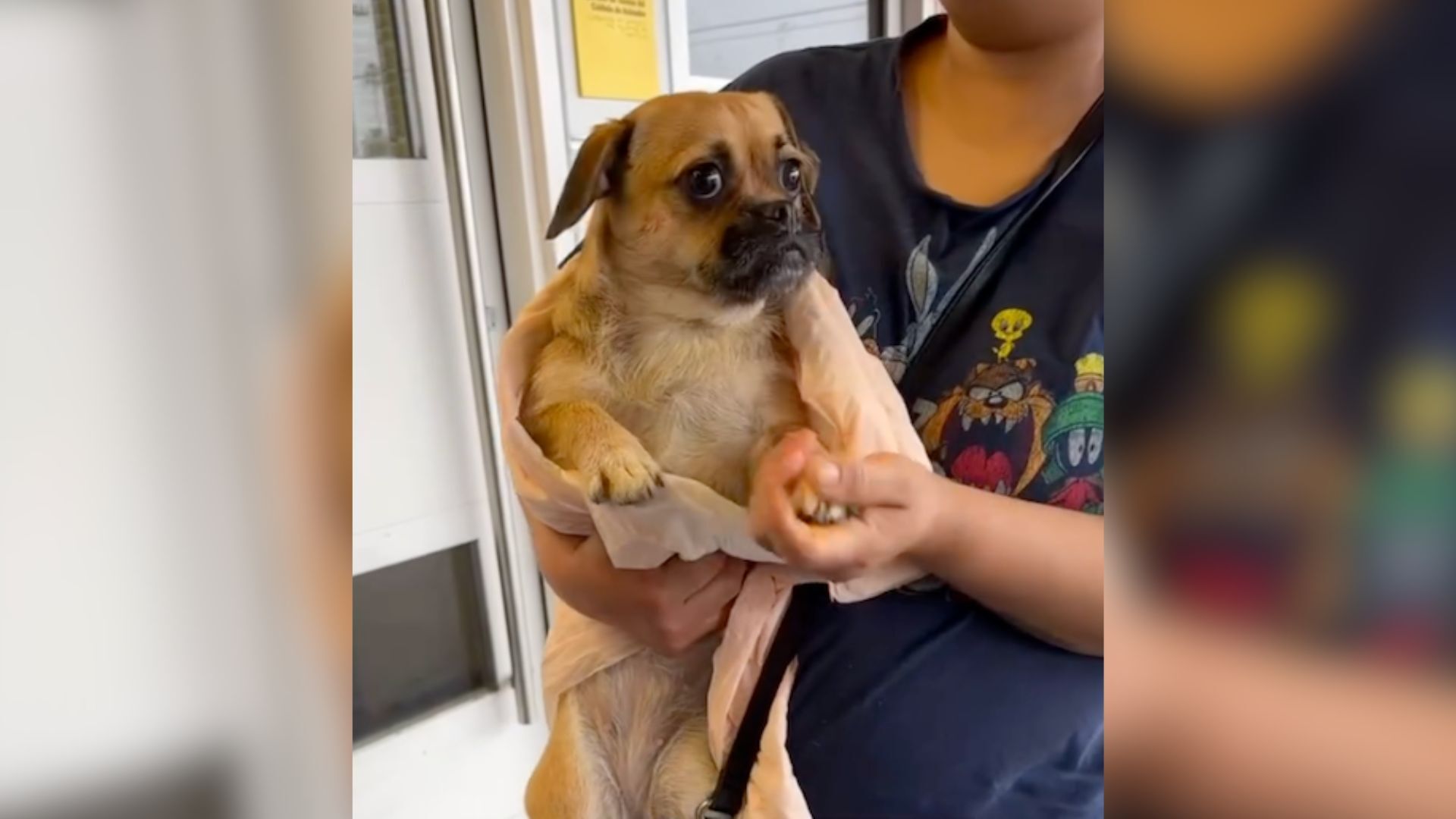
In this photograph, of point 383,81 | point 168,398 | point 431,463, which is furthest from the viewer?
point 431,463

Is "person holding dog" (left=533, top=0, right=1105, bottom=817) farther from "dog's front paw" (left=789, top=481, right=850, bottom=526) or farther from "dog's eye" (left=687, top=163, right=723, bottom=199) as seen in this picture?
"dog's eye" (left=687, top=163, right=723, bottom=199)

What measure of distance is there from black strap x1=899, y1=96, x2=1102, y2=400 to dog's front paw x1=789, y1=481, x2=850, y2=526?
0.70 ft

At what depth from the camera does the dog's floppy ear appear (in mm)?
947

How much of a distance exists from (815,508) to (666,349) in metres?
0.38

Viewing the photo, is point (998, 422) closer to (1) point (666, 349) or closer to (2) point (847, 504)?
(2) point (847, 504)

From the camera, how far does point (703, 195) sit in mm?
944

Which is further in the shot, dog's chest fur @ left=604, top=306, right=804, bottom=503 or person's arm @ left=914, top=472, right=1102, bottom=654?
dog's chest fur @ left=604, top=306, right=804, bottom=503

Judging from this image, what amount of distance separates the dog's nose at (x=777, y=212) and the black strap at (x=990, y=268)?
0.15m

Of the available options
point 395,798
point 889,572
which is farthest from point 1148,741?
point 395,798

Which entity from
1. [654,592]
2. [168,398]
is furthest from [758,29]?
[168,398]

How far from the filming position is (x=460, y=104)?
162cm

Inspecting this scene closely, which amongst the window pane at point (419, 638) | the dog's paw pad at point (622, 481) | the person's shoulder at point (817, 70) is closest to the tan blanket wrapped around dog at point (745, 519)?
the dog's paw pad at point (622, 481)

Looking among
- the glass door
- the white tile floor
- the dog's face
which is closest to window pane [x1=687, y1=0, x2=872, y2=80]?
the glass door

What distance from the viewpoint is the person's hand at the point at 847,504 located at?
23.0 inches
